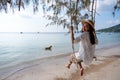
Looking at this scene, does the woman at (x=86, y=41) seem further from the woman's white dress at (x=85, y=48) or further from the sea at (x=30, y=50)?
the sea at (x=30, y=50)

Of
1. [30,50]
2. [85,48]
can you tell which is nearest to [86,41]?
[85,48]

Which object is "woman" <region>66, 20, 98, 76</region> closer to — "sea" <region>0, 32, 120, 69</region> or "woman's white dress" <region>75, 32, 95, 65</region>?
"woman's white dress" <region>75, 32, 95, 65</region>

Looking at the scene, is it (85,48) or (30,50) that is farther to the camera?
(30,50)

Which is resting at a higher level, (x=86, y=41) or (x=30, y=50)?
(x=86, y=41)

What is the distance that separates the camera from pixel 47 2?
25.9ft

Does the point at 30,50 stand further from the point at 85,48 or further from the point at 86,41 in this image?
the point at 86,41

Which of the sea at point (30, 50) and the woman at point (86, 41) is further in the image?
the sea at point (30, 50)

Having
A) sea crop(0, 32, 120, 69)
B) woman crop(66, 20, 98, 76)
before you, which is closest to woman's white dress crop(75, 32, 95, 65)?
woman crop(66, 20, 98, 76)

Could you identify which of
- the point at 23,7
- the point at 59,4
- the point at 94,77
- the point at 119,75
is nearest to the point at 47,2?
the point at 59,4

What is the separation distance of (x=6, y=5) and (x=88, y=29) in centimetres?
229

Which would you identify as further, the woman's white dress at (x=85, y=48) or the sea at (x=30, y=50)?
the sea at (x=30, y=50)

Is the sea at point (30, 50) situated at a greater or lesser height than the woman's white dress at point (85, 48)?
lesser

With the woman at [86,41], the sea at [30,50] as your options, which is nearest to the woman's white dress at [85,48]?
the woman at [86,41]

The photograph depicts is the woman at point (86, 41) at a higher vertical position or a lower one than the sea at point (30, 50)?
higher
